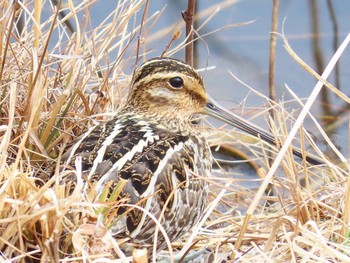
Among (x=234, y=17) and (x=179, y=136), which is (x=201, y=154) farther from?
(x=234, y=17)

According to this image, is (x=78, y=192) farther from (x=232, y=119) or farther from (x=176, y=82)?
(x=232, y=119)

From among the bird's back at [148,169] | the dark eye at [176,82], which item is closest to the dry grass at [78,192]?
the bird's back at [148,169]

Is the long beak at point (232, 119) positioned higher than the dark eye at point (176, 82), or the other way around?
the dark eye at point (176, 82)

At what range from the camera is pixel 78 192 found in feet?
8.57

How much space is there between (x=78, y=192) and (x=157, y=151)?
0.48m

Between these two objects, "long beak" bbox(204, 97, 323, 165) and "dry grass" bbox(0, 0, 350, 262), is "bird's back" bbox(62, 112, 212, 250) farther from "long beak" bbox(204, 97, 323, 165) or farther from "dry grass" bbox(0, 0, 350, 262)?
"long beak" bbox(204, 97, 323, 165)

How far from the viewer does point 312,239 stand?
9.41 ft

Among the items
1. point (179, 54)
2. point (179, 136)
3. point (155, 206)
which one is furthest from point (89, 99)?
point (179, 54)

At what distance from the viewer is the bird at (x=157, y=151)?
9.48 feet

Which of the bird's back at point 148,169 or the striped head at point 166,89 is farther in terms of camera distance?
the striped head at point 166,89

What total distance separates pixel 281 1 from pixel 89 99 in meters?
2.32

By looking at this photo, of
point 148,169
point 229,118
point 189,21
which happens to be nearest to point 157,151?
point 148,169

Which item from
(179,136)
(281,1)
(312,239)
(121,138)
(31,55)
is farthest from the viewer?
(281,1)

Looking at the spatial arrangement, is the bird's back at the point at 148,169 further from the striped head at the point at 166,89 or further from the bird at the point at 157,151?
the striped head at the point at 166,89
